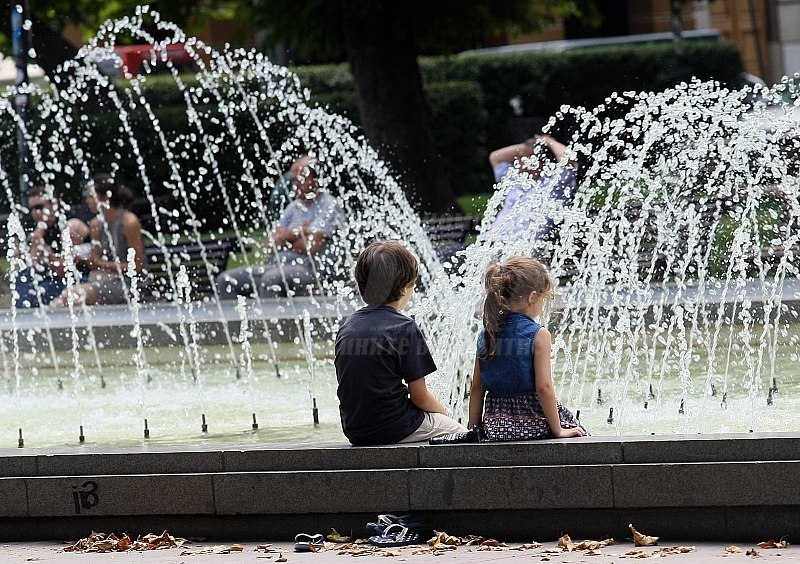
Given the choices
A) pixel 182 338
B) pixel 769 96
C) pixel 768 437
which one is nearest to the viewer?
pixel 768 437

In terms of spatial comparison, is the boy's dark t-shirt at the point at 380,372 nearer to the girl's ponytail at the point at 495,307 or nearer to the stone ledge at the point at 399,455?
the stone ledge at the point at 399,455

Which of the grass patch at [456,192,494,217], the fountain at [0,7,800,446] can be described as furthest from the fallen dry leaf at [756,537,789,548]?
the grass patch at [456,192,494,217]

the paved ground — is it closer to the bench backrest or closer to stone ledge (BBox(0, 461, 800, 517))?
stone ledge (BBox(0, 461, 800, 517))

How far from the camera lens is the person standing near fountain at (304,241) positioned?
34.8 feet

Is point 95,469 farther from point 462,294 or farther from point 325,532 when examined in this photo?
point 462,294

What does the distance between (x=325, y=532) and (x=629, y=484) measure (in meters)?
1.13

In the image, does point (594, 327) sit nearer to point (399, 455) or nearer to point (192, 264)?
point (399, 455)

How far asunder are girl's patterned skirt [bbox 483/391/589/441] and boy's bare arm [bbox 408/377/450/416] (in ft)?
0.81

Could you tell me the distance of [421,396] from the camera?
521cm

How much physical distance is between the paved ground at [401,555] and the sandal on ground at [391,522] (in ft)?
0.36

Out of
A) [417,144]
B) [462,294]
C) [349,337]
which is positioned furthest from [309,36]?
[349,337]

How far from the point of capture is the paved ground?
14.9ft

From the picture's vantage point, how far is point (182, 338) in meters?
9.20

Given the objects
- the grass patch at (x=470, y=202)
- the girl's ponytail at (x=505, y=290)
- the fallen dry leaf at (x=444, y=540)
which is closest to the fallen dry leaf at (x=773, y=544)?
the fallen dry leaf at (x=444, y=540)
